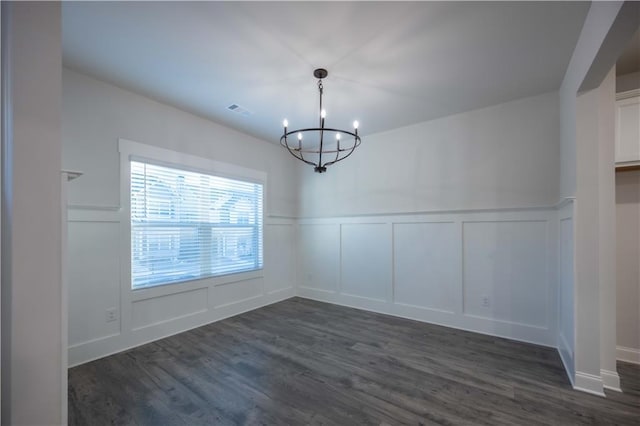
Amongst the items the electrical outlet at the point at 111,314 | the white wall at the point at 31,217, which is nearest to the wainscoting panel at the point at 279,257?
the electrical outlet at the point at 111,314

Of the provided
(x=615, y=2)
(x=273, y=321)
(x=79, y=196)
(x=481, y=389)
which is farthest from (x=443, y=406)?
(x=79, y=196)

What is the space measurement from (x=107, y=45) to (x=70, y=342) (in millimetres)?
2593

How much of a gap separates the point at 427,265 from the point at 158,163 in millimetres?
3625

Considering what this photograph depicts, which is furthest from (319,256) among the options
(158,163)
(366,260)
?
(158,163)

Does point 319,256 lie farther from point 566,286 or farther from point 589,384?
point 589,384

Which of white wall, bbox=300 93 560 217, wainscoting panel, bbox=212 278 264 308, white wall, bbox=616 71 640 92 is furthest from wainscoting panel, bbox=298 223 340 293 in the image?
white wall, bbox=616 71 640 92

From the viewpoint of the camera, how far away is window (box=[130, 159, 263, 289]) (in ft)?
9.94

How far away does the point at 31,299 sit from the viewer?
1.02 meters

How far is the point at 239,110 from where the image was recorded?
11.0ft

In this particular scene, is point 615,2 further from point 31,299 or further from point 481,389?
point 31,299

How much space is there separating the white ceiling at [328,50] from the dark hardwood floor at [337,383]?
2.71 meters

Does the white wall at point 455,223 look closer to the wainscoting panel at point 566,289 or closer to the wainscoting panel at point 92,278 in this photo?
the wainscoting panel at point 566,289

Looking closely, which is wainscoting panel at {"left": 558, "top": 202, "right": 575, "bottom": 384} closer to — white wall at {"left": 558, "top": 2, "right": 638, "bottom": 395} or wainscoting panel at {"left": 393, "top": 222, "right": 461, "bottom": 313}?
white wall at {"left": 558, "top": 2, "right": 638, "bottom": 395}

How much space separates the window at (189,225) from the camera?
3029 millimetres
